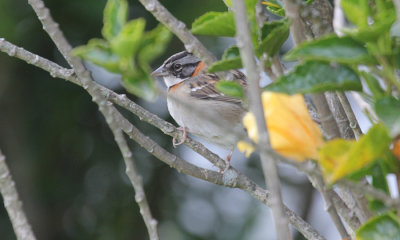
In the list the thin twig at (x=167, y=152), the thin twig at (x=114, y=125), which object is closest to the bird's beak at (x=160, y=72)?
the thin twig at (x=167, y=152)

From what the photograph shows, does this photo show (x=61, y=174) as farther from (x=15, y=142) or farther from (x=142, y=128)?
(x=142, y=128)

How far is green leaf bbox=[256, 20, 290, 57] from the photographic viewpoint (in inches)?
49.8

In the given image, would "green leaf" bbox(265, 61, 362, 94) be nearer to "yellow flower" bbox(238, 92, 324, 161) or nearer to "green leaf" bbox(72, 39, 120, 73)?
"yellow flower" bbox(238, 92, 324, 161)

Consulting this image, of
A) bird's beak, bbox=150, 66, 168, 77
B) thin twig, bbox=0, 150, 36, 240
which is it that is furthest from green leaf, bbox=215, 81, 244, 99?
bird's beak, bbox=150, 66, 168, 77

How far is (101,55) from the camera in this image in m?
1.03

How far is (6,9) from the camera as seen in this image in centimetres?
391

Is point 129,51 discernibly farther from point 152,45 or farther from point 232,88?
point 232,88

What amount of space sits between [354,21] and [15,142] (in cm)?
356

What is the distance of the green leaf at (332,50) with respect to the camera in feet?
3.43

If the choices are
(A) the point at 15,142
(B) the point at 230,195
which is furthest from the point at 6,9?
(B) the point at 230,195

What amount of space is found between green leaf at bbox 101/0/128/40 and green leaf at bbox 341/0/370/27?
0.36 meters

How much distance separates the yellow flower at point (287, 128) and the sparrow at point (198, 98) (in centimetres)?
279

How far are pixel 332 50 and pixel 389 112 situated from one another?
0.44 ft

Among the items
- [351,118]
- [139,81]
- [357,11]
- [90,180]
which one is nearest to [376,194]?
[357,11]
